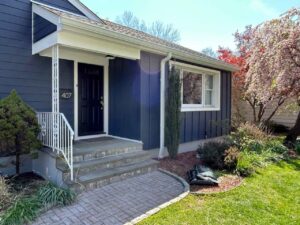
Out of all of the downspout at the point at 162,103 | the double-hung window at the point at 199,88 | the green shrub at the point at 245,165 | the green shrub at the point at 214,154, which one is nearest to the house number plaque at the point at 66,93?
the downspout at the point at 162,103

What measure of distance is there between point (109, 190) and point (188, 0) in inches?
315

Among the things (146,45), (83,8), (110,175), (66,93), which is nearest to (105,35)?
(146,45)

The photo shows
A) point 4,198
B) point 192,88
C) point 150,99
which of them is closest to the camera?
point 4,198

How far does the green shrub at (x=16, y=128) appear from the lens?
177 inches

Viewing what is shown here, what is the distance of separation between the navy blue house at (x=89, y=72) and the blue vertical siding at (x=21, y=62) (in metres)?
0.02

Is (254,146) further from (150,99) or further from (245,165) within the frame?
(150,99)

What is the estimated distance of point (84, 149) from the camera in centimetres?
553

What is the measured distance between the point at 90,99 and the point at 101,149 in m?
2.03

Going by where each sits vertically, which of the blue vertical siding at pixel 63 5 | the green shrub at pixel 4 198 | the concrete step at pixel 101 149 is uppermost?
the blue vertical siding at pixel 63 5

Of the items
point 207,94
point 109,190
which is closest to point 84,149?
point 109,190

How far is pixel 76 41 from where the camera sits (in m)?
4.96

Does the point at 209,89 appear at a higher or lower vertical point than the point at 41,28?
lower

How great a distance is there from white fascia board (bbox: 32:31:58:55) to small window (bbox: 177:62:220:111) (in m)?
4.19

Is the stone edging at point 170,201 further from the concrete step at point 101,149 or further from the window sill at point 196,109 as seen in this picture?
the window sill at point 196,109
